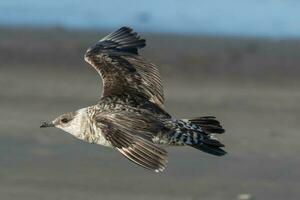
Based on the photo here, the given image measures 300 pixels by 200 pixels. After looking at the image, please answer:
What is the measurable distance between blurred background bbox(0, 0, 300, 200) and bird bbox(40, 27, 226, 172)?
166 centimetres

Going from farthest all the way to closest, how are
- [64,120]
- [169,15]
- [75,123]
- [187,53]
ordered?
[169,15], [187,53], [64,120], [75,123]

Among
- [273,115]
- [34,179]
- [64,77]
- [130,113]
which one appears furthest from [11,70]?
[130,113]

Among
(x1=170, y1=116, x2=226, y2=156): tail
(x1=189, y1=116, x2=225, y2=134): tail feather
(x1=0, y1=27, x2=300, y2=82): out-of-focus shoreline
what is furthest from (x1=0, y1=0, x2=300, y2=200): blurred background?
(x1=170, y1=116, x2=226, y2=156): tail

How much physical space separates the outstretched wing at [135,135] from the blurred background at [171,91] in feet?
8.26

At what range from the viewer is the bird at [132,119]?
352 inches

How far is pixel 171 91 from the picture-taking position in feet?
54.1

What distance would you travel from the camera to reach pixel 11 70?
1745 cm

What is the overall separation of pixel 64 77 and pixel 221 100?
245cm

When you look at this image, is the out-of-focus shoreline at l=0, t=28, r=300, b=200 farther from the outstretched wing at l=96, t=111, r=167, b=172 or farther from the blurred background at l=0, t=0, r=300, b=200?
the outstretched wing at l=96, t=111, r=167, b=172

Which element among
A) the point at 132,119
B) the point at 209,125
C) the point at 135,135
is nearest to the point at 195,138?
the point at 209,125

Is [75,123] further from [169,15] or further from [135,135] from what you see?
[169,15]

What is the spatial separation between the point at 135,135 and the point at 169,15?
13.5 meters

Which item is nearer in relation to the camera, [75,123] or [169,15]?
[75,123]

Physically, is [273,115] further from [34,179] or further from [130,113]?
[130,113]
